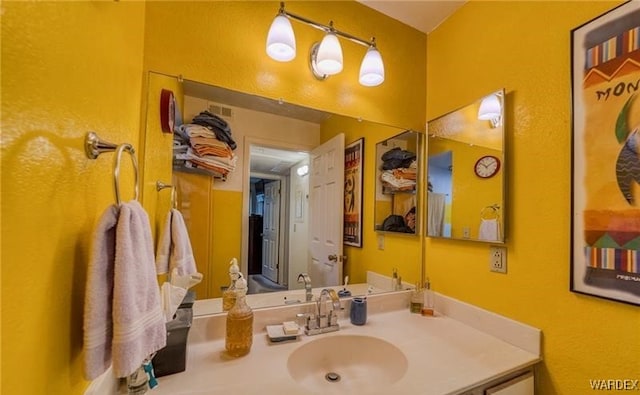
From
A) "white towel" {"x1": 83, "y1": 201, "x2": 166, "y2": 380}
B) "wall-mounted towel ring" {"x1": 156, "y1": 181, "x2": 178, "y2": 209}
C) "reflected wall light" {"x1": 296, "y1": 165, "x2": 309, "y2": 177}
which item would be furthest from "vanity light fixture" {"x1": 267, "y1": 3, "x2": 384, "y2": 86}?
"white towel" {"x1": 83, "y1": 201, "x2": 166, "y2": 380}

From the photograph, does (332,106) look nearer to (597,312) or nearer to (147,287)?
(147,287)

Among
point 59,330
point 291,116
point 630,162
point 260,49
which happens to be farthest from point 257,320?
point 630,162

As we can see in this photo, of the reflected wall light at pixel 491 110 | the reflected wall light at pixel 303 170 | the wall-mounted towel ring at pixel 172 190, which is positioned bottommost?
the wall-mounted towel ring at pixel 172 190

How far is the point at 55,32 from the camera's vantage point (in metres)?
0.43

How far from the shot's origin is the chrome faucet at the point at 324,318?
44.4 inches

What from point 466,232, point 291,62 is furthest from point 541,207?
point 291,62

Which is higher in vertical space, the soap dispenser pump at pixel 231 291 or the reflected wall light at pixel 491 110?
the reflected wall light at pixel 491 110

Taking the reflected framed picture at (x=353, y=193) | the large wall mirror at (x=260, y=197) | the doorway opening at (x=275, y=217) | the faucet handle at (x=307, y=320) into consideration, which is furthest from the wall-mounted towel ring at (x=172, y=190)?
the reflected framed picture at (x=353, y=193)

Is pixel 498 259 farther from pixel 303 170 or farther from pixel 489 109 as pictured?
pixel 303 170

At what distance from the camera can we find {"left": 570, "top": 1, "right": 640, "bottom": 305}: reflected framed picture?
79 cm

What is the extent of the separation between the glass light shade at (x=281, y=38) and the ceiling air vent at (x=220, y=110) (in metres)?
0.30

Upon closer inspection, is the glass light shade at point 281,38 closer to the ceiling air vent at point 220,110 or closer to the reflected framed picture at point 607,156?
the ceiling air vent at point 220,110

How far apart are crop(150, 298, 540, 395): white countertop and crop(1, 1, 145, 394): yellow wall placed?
0.35 m

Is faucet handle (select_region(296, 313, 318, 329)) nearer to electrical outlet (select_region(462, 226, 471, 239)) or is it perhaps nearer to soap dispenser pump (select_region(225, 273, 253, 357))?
soap dispenser pump (select_region(225, 273, 253, 357))
